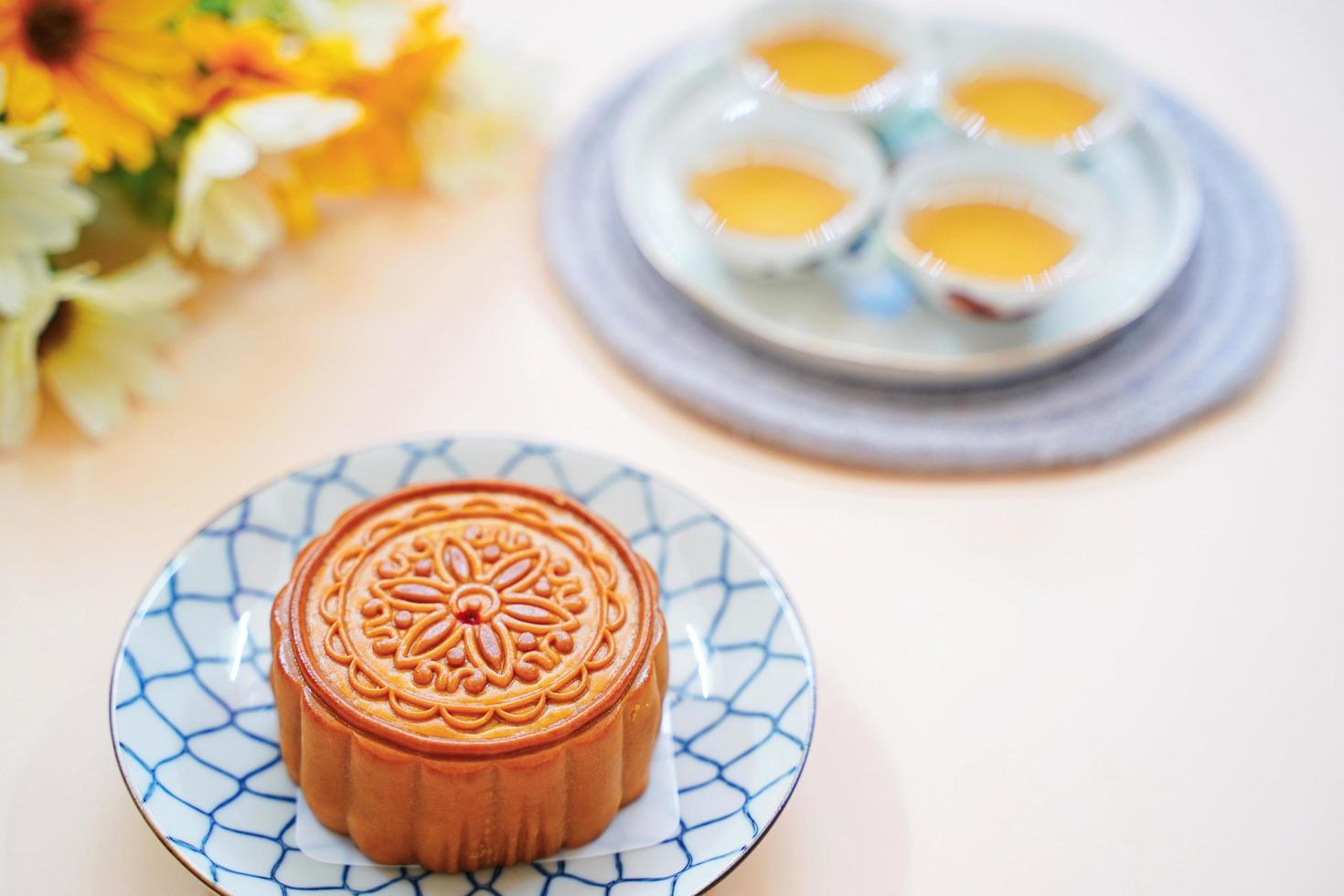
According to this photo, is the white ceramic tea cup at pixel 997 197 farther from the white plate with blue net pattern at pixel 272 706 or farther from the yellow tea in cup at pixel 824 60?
Answer: the white plate with blue net pattern at pixel 272 706

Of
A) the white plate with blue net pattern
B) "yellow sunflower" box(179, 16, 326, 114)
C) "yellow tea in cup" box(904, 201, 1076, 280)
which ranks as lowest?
the white plate with blue net pattern

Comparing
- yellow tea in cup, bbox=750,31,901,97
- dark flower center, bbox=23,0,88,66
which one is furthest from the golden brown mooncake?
yellow tea in cup, bbox=750,31,901,97

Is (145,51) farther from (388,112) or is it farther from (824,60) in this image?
(824,60)

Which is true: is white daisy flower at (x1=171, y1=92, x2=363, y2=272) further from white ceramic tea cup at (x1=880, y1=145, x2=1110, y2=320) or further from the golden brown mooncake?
white ceramic tea cup at (x1=880, y1=145, x2=1110, y2=320)

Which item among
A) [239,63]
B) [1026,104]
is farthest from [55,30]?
[1026,104]

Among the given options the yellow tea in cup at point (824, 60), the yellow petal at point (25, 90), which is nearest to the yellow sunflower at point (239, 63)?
the yellow petal at point (25, 90)

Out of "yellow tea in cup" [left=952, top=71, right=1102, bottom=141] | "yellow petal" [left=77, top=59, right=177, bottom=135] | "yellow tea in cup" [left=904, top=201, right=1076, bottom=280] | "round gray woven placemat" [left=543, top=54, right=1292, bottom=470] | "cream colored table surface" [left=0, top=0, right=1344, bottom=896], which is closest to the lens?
"cream colored table surface" [left=0, top=0, right=1344, bottom=896]

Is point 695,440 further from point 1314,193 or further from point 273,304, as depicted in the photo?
point 1314,193
